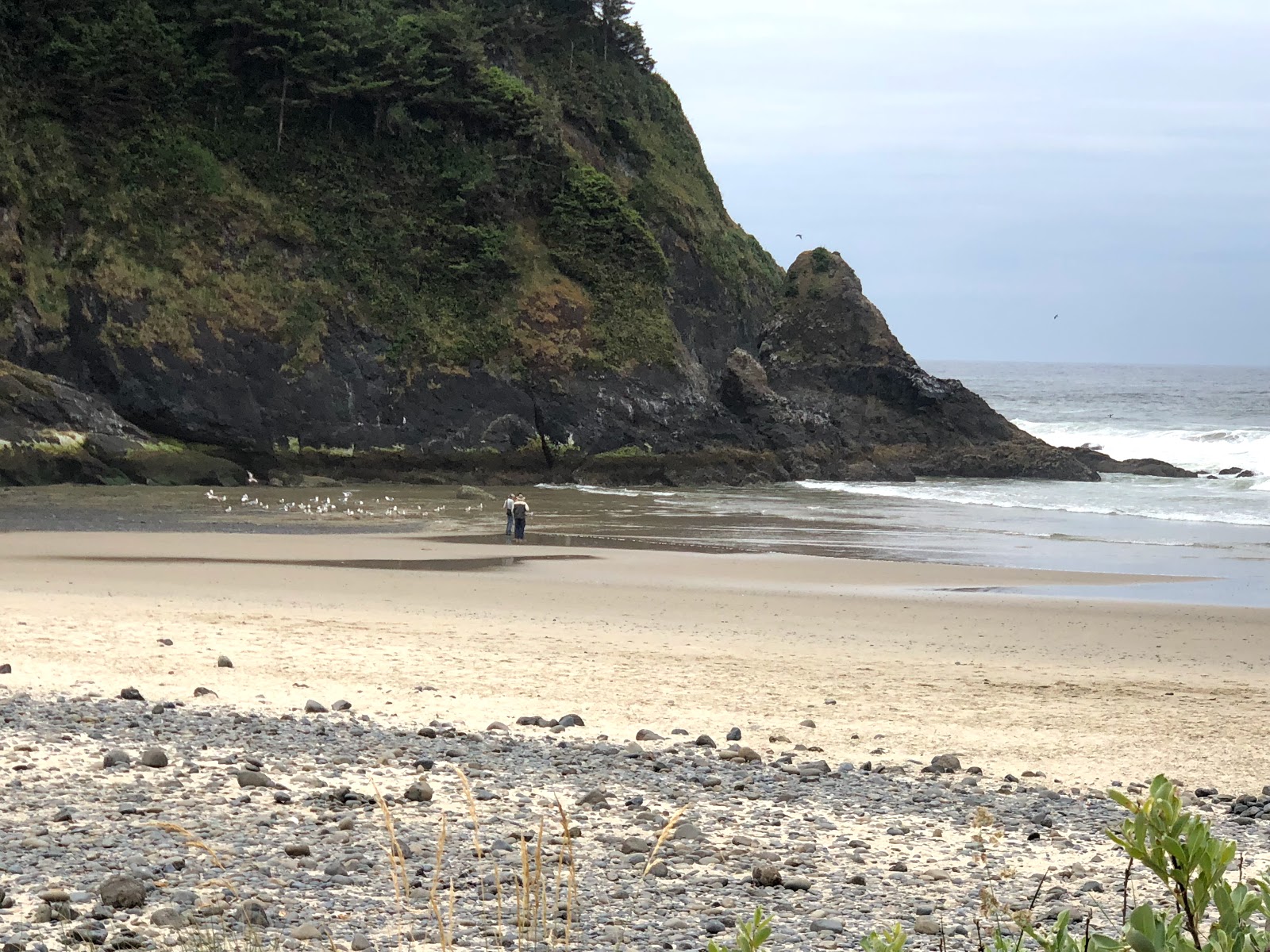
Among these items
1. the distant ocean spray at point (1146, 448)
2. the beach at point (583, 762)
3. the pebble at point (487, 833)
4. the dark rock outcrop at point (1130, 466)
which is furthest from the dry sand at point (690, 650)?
the dark rock outcrop at point (1130, 466)

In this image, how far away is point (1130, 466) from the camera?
149ft

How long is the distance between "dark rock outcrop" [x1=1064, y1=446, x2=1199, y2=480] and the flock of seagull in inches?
986

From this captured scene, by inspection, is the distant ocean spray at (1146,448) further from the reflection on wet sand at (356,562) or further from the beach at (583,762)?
the beach at (583,762)

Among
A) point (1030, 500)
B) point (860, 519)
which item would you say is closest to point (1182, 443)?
point (1030, 500)

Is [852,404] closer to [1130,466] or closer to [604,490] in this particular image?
[1130,466]

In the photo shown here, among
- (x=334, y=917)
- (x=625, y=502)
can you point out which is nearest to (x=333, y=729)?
(x=334, y=917)

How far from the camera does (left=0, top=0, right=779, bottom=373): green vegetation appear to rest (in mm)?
33219

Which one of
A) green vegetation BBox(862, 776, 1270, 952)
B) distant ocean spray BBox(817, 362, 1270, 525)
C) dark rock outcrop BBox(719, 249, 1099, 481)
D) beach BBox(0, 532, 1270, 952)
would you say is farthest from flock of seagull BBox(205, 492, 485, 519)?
green vegetation BBox(862, 776, 1270, 952)

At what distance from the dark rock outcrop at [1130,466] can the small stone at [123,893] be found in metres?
41.9

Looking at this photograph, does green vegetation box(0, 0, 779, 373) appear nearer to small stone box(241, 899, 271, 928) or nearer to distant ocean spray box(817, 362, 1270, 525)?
distant ocean spray box(817, 362, 1270, 525)

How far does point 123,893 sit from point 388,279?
1373 inches

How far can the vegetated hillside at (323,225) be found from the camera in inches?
1281

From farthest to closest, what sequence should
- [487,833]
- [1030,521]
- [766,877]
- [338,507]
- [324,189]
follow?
[324,189], [1030,521], [338,507], [487,833], [766,877]

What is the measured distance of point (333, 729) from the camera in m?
7.30
